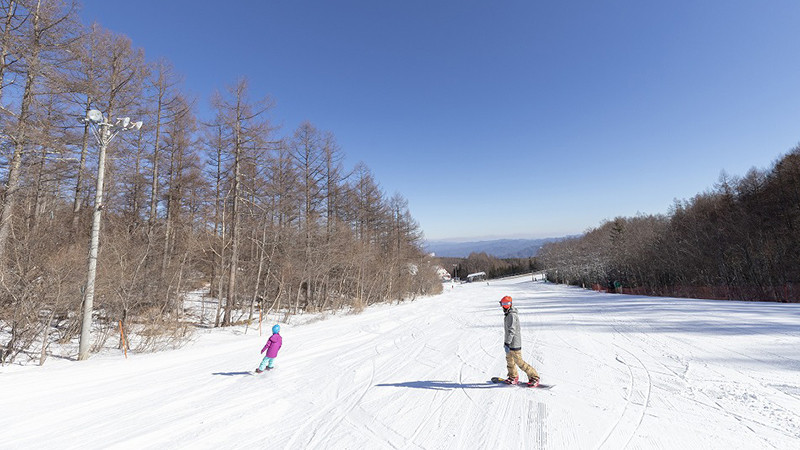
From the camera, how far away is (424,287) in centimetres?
4125

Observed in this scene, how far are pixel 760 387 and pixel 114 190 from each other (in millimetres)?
21973

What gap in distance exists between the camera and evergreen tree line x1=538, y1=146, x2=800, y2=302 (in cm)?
2705

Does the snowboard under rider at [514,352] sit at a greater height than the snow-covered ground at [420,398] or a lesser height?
greater

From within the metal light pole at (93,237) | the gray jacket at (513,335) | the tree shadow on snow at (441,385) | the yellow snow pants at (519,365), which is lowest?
the tree shadow on snow at (441,385)

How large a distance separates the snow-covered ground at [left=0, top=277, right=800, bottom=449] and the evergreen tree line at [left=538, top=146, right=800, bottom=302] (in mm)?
25475

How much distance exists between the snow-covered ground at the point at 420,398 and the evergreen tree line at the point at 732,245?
2548 centimetres

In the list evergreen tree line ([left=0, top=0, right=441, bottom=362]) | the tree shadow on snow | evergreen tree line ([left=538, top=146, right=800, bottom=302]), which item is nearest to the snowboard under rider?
the tree shadow on snow

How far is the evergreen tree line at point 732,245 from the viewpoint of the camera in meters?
27.0

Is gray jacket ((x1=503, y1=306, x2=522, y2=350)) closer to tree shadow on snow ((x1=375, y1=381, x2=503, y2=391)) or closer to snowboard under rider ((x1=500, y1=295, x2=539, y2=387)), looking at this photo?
snowboard under rider ((x1=500, y1=295, x2=539, y2=387))

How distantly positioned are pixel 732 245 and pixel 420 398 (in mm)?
43789

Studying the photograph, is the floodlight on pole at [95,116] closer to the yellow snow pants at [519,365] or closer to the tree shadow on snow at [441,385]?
the tree shadow on snow at [441,385]

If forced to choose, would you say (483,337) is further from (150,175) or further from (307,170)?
(150,175)

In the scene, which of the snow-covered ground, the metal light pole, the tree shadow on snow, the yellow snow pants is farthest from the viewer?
the metal light pole

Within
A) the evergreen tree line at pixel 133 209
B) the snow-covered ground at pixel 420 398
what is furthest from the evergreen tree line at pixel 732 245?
the evergreen tree line at pixel 133 209
